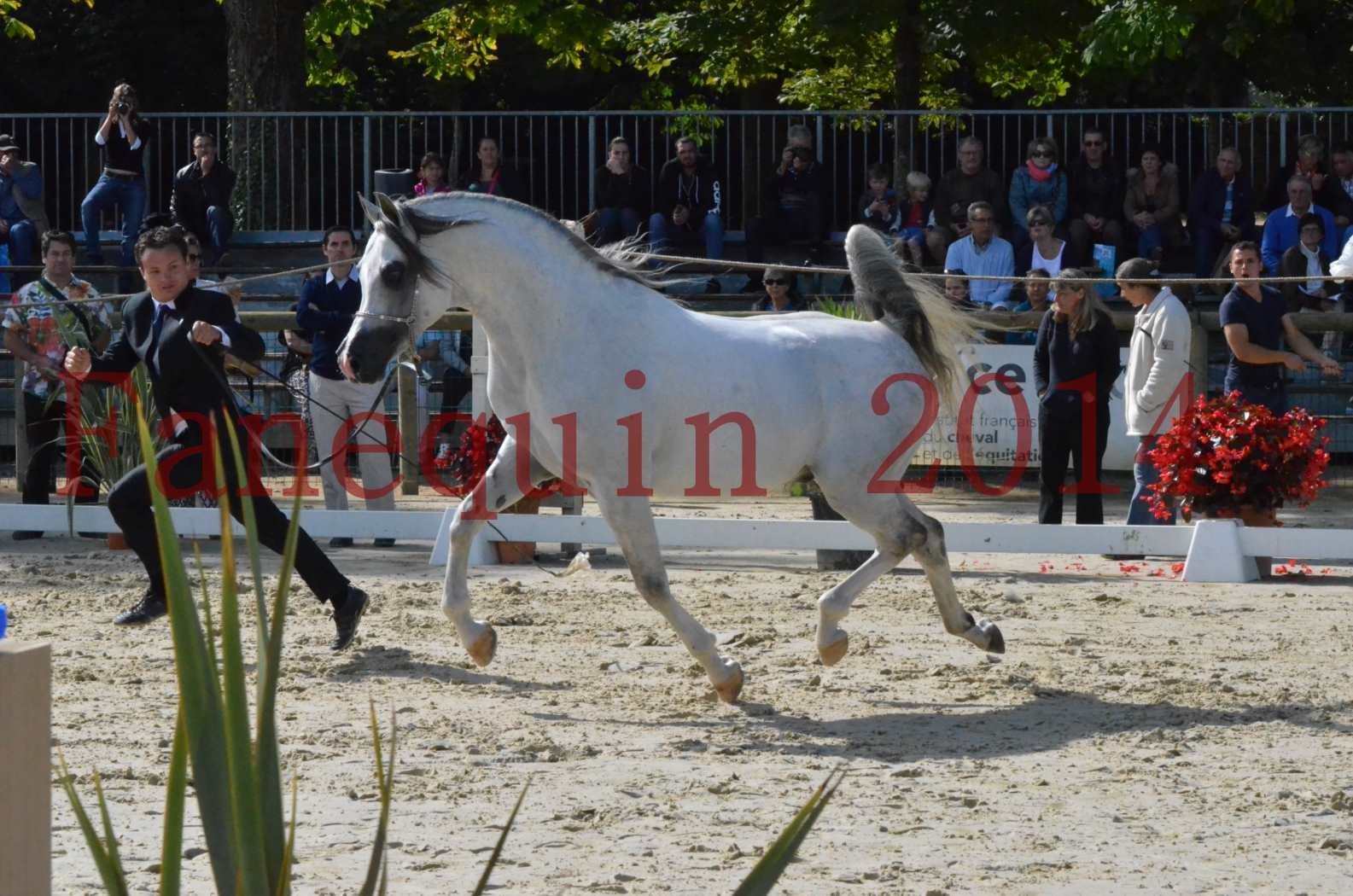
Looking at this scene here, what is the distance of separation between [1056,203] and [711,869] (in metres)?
11.2

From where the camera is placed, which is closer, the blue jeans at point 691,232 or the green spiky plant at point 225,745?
the green spiky plant at point 225,745

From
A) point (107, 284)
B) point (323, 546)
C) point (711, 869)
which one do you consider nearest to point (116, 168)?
point (107, 284)

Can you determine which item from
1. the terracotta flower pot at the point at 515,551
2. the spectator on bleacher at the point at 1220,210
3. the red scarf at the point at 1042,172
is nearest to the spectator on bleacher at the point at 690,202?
the red scarf at the point at 1042,172

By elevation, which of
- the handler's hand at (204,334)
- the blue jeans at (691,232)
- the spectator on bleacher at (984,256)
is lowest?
the handler's hand at (204,334)

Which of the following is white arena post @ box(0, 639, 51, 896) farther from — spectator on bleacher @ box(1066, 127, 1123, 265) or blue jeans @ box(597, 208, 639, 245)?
blue jeans @ box(597, 208, 639, 245)

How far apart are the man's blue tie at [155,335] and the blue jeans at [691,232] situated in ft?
26.4

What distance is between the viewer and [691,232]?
15695 millimetres

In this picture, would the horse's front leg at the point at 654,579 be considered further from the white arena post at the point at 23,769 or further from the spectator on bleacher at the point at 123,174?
the spectator on bleacher at the point at 123,174

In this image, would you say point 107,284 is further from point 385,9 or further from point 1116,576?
point 1116,576

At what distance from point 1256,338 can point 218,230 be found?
943 cm

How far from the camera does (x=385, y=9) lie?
23.9 metres

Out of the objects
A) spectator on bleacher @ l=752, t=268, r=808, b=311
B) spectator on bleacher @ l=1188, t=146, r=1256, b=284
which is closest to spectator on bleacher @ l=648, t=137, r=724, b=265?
spectator on bleacher @ l=752, t=268, r=808, b=311

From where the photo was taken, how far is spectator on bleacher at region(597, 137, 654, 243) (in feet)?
50.2

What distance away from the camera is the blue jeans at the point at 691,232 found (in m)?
15.2
